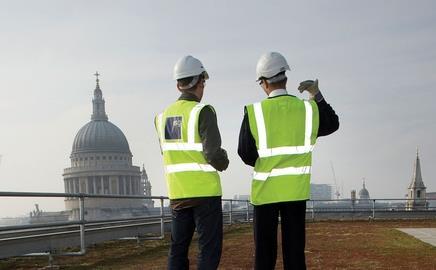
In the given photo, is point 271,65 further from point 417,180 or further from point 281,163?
point 417,180

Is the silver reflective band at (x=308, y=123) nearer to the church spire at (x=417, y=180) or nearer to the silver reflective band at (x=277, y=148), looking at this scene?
A: the silver reflective band at (x=277, y=148)

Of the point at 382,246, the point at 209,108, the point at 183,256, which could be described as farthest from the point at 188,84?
the point at 382,246

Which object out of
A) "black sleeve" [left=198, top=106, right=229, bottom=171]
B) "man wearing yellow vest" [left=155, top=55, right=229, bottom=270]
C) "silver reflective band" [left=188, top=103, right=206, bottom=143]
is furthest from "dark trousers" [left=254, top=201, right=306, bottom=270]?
"silver reflective band" [left=188, top=103, right=206, bottom=143]

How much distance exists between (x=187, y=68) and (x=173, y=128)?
0.52 m

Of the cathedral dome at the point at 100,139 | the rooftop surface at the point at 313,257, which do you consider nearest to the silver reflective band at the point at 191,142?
the rooftop surface at the point at 313,257

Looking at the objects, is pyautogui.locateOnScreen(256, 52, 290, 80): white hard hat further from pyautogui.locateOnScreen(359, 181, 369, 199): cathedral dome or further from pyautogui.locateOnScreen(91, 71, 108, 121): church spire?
pyautogui.locateOnScreen(359, 181, 369, 199): cathedral dome

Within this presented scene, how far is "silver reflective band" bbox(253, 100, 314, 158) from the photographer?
3.49 metres

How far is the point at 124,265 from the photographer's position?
650 centimetres

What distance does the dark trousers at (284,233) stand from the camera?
3.52 metres

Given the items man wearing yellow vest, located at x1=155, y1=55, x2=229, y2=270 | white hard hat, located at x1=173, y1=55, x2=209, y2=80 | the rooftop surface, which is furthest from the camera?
the rooftop surface

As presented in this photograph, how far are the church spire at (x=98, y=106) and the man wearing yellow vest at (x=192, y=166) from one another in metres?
125

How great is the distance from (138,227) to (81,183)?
108 meters

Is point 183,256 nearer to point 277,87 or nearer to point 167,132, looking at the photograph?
point 167,132

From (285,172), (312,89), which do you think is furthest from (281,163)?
(312,89)
